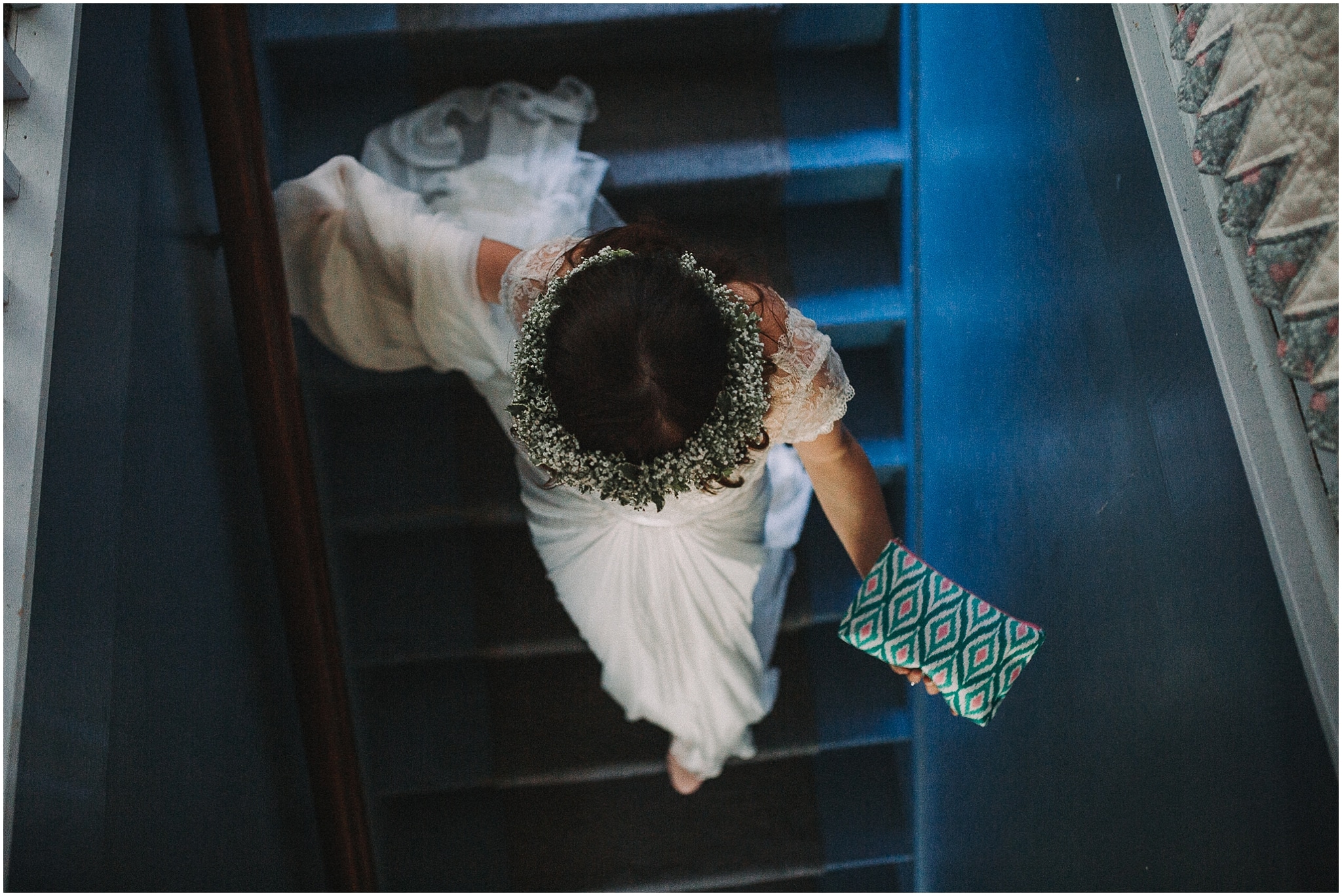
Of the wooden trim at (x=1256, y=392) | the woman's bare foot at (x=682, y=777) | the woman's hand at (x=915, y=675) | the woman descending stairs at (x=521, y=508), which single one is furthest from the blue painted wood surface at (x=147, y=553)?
the wooden trim at (x=1256, y=392)

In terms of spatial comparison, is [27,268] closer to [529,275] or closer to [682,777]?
[529,275]

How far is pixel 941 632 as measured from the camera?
1835 millimetres

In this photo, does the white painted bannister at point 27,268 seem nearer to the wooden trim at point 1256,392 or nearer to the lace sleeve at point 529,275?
the lace sleeve at point 529,275

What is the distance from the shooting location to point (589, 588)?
100 inches

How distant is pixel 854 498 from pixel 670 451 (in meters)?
0.58

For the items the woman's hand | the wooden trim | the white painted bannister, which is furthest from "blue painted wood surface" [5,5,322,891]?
the wooden trim

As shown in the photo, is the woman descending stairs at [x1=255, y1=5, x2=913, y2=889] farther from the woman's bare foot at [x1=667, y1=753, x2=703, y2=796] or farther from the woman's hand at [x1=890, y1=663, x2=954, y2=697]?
the woman's hand at [x1=890, y1=663, x2=954, y2=697]

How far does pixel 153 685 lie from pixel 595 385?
0.92 m

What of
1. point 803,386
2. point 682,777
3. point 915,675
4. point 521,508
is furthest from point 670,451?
point 682,777

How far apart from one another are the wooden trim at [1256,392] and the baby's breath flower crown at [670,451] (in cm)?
69

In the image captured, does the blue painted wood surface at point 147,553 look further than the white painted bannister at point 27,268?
Yes

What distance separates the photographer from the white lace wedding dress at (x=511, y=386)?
7.66 ft

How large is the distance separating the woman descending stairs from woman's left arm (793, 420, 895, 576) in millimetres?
842

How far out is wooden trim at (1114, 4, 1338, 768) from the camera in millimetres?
1368
